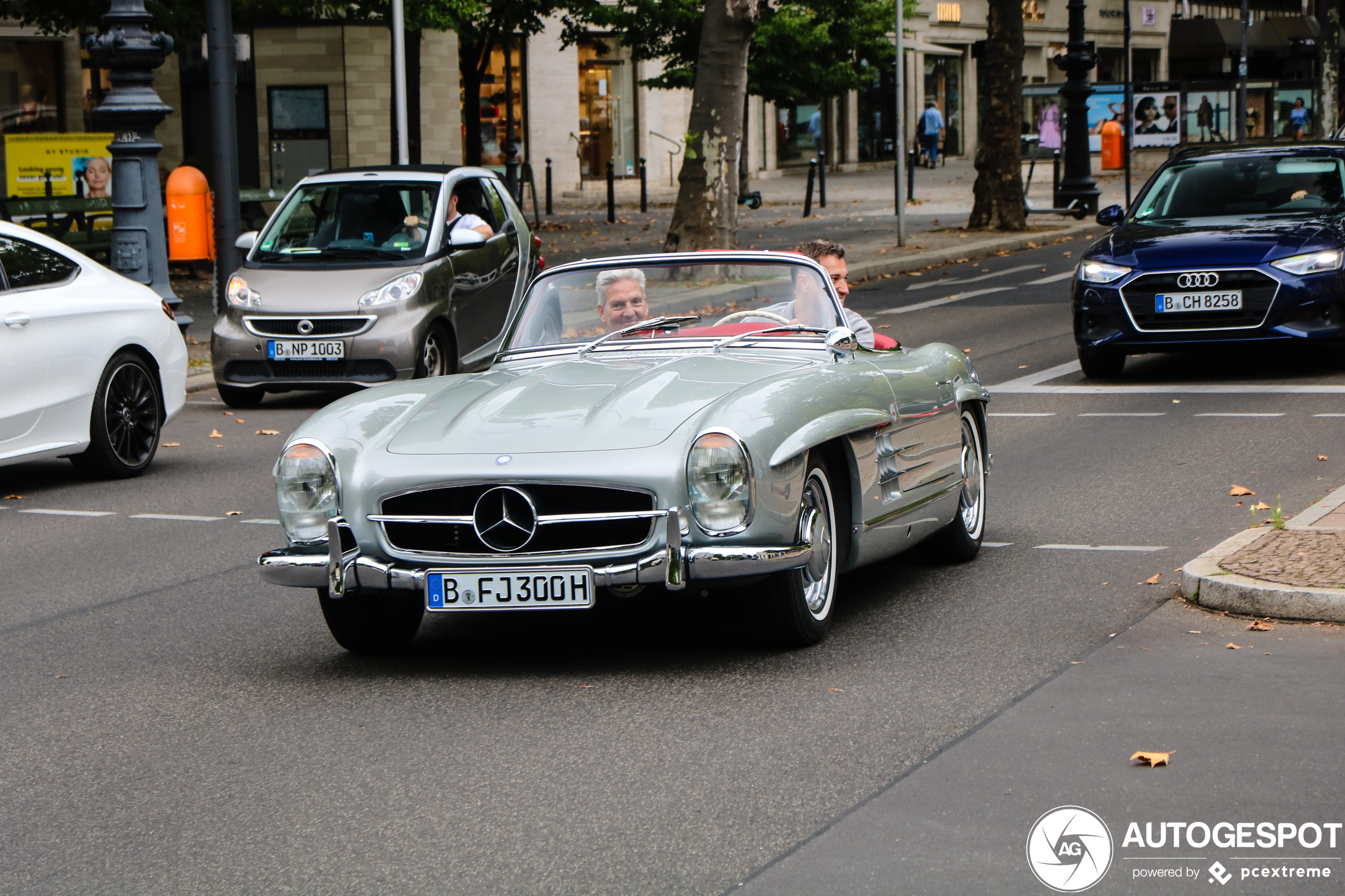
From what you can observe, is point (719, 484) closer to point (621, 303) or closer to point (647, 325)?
point (647, 325)

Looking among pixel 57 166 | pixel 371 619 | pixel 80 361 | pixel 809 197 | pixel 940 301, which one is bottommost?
pixel 371 619

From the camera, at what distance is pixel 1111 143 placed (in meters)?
39.9

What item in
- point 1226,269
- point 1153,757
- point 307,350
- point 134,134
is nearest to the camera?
point 1153,757

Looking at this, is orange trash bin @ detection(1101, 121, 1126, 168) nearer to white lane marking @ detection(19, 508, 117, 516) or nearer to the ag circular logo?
white lane marking @ detection(19, 508, 117, 516)

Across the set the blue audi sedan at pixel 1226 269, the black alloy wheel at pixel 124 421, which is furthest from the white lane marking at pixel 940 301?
the black alloy wheel at pixel 124 421

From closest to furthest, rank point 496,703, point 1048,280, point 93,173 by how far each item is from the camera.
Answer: point 496,703 → point 1048,280 → point 93,173

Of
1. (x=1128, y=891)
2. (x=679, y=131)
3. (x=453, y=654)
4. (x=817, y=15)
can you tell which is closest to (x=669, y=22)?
(x=817, y=15)

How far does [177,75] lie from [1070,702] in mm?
36073

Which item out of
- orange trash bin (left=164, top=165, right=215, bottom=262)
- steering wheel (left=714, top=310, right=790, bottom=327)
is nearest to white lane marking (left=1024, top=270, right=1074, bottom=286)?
orange trash bin (left=164, top=165, right=215, bottom=262)

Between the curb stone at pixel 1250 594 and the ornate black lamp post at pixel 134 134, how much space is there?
472 inches

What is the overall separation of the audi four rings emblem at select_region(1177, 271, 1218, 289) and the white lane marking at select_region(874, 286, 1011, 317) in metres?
6.67

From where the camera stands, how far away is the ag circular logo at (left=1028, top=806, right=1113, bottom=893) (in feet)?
13.7

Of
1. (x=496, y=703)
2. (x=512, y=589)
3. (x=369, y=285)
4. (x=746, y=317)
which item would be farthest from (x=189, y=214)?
(x=496, y=703)

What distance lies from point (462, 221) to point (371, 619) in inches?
357
